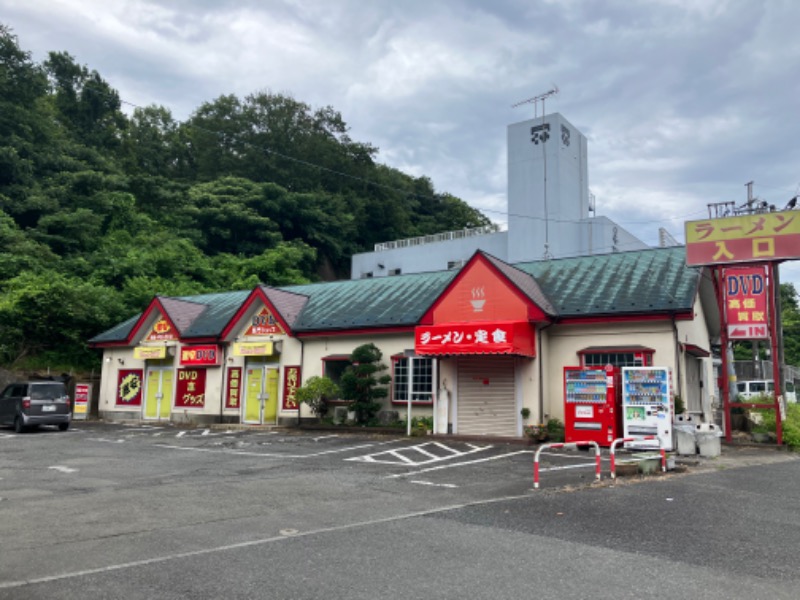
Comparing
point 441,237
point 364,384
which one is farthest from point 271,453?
point 441,237

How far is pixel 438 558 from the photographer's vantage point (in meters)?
5.94

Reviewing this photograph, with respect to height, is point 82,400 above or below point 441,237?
below

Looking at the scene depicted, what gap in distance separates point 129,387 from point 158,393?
187 centimetres

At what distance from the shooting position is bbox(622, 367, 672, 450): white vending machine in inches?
562

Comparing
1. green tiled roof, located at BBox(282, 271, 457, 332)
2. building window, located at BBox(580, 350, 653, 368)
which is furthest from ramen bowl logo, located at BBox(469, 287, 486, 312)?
building window, located at BBox(580, 350, 653, 368)

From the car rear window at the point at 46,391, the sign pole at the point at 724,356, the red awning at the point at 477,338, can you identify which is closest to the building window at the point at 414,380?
the red awning at the point at 477,338

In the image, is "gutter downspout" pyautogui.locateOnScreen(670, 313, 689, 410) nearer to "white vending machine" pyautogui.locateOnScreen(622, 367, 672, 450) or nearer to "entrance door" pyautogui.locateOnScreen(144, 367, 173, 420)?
"white vending machine" pyautogui.locateOnScreen(622, 367, 672, 450)

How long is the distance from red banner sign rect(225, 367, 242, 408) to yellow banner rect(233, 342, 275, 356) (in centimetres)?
115

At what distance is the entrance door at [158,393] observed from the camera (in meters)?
25.3

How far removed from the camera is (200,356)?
2386 cm

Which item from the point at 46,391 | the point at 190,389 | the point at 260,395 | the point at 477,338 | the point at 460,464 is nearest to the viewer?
the point at 460,464

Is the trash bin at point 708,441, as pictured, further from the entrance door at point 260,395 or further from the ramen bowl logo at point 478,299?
the entrance door at point 260,395

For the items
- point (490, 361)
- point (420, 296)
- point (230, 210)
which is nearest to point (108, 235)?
point (230, 210)

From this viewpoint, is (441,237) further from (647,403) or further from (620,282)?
(647,403)
